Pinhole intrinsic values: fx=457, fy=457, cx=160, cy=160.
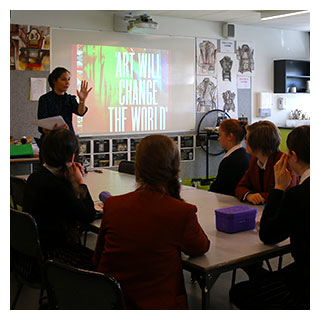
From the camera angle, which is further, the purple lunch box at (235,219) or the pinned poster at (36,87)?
the pinned poster at (36,87)

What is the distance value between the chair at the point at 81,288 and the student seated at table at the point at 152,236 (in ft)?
0.78

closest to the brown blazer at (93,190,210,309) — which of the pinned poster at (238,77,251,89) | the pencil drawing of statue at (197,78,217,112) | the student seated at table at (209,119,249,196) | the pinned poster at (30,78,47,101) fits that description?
the student seated at table at (209,119,249,196)

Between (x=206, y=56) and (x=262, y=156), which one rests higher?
(x=206, y=56)

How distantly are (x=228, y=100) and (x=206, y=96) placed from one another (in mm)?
448

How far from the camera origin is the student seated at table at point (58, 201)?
7.80 ft

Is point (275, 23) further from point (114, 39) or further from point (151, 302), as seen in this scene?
point (151, 302)

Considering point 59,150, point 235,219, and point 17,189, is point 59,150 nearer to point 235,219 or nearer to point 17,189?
point 235,219

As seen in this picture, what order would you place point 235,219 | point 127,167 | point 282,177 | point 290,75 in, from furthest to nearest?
point 290,75 → point 127,167 → point 235,219 → point 282,177

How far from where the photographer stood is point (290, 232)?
1909mm

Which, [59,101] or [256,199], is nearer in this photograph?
[256,199]

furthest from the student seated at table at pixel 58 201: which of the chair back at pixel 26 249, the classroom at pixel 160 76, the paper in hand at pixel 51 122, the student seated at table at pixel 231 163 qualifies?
the classroom at pixel 160 76

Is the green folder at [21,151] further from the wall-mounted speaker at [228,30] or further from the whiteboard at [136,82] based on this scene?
the wall-mounted speaker at [228,30]

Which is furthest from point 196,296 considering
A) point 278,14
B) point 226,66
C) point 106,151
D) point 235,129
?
point 226,66
